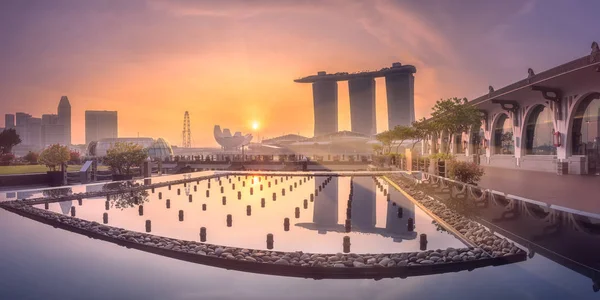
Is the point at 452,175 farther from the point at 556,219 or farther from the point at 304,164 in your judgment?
the point at 304,164

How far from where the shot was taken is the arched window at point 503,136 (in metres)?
43.9

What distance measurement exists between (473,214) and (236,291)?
1065cm

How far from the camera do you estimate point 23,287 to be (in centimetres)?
900

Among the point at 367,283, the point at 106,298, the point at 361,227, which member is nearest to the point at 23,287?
the point at 106,298

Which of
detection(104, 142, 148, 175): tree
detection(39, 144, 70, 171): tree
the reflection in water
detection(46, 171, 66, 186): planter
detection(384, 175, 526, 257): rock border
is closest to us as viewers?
detection(384, 175, 526, 257): rock border

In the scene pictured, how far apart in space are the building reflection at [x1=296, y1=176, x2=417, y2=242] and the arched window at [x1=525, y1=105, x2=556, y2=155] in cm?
1854

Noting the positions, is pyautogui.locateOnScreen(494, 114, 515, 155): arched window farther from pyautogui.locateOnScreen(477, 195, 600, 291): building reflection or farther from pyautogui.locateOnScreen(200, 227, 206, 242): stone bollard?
pyautogui.locateOnScreen(200, 227, 206, 242): stone bollard

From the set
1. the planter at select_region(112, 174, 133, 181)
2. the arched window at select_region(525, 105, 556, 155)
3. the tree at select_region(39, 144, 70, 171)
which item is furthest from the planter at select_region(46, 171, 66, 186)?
the arched window at select_region(525, 105, 556, 155)

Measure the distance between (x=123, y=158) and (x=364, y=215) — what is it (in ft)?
84.7

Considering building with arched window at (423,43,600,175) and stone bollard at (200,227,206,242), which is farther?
building with arched window at (423,43,600,175)

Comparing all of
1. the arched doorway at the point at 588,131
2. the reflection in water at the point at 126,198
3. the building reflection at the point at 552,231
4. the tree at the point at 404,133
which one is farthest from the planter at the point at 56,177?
the tree at the point at 404,133

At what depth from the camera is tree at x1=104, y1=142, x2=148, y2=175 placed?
36406mm

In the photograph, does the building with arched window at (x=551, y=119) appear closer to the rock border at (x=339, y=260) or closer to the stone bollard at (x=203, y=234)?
the rock border at (x=339, y=260)

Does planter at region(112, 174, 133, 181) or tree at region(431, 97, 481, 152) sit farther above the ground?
tree at region(431, 97, 481, 152)
